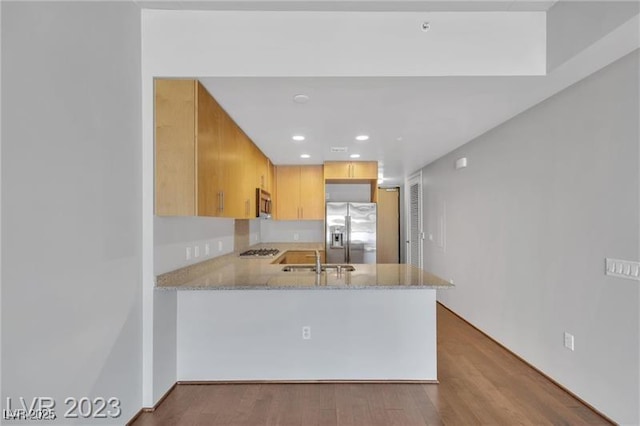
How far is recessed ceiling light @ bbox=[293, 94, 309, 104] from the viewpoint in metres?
2.52

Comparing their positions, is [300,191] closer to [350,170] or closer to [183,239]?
[350,170]

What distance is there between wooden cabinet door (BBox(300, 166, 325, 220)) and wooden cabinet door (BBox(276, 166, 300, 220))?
0.09 metres

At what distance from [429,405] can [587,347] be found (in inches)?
46.9

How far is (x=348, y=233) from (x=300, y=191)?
3.56ft

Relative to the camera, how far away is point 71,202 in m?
1.64

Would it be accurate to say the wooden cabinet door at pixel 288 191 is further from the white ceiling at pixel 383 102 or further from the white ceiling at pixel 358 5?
the white ceiling at pixel 358 5

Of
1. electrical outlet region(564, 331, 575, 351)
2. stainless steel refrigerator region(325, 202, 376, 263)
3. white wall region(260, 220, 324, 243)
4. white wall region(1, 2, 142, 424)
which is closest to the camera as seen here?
white wall region(1, 2, 142, 424)

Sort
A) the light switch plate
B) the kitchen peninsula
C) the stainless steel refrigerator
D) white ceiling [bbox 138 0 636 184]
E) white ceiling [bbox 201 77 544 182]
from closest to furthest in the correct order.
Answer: the light switch plate < white ceiling [bbox 138 0 636 184] < white ceiling [bbox 201 77 544 182] < the kitchen peninsula < the stainless steel refrigerator

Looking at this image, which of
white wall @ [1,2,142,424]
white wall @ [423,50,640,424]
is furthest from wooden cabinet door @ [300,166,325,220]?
white wall @ [1,2,142,424]

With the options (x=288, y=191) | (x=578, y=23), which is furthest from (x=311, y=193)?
(x=578, y=23)

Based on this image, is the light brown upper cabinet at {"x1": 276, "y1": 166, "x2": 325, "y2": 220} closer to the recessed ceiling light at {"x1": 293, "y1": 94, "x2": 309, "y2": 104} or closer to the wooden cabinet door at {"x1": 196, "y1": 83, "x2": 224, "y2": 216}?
the wooden cabinet door at {"x1": 196, "y1": 83, "x2": 224, "y2": 216}

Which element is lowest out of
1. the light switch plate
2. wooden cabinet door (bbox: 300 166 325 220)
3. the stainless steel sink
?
the stainless steel sink

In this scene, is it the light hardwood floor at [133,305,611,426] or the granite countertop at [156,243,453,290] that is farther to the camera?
the granite countertop at [156,243,453,290]

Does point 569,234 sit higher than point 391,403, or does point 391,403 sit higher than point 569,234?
point 569,234
